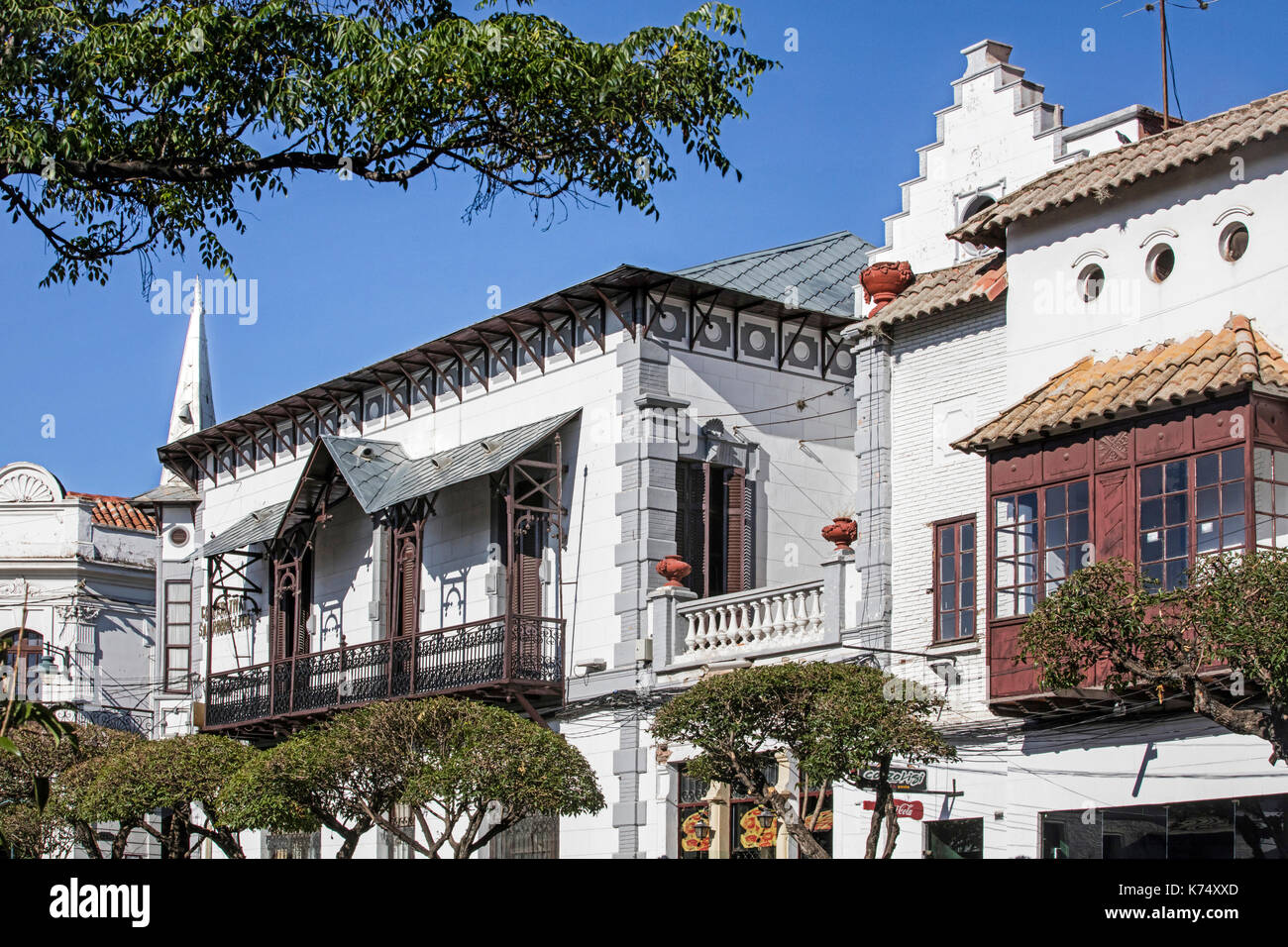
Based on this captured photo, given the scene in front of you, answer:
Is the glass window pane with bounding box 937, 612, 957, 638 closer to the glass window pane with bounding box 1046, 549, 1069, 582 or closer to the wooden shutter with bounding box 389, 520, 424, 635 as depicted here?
the glass window pane with bounding box 1046, 549, 1069, 582

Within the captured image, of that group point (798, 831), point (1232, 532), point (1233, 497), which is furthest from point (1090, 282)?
point (798, 831)

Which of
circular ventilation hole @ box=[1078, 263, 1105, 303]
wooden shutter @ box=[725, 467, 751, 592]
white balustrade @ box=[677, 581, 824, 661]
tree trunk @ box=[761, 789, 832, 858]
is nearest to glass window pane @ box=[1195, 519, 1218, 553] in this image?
circular ventilation hole @ box=[1078, 263, 1105, 303]

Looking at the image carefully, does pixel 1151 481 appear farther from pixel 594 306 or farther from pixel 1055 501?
pixel 594 306

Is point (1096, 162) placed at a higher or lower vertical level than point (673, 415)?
higher

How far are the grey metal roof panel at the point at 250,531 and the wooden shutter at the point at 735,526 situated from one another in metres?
9.46

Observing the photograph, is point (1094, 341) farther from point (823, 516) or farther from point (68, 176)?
point (68, 176)

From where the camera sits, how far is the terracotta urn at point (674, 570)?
1060 inches

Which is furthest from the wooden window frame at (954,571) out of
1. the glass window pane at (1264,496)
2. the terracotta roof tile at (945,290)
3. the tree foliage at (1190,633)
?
the tree foliage at (1190,633)

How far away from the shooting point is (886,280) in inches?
973

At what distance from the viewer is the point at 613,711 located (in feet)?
90.6

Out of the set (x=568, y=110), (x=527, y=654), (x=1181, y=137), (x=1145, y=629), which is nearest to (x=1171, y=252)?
(x=1181, y=137)

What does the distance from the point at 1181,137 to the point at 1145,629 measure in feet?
22.3

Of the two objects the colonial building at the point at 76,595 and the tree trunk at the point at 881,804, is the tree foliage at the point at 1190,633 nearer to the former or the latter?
the tree trunk at the point at 881,804

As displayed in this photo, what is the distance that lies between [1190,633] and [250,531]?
21630mm
